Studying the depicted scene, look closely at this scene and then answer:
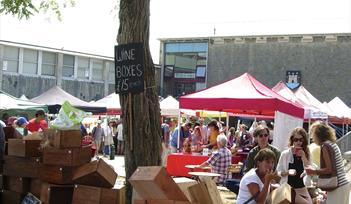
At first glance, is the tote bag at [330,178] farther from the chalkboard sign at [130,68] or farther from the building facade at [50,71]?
the building facade at [50,71]

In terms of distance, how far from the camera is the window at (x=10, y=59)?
34.1 meters

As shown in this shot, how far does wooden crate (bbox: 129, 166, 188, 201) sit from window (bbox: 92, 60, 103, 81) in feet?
122

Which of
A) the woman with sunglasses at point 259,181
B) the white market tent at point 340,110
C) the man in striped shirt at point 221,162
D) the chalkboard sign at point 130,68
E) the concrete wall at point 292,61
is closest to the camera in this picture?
the woman with sunglasses at point 259,181

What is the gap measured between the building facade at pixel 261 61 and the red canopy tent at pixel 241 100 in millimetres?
32732

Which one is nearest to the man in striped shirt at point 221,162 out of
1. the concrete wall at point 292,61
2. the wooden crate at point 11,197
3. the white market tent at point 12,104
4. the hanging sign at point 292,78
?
the wooden crate at point 11,197

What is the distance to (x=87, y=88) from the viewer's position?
4169 centimetres

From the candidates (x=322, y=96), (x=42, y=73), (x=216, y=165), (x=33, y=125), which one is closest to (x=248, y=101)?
(x=216, y=165)

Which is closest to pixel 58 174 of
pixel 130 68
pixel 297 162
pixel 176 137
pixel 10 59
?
pixel 130 68

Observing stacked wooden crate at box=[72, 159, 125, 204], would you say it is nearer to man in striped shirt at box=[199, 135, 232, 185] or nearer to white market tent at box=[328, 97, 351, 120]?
man in striped shirt at box=[199, 135, 232, 185]

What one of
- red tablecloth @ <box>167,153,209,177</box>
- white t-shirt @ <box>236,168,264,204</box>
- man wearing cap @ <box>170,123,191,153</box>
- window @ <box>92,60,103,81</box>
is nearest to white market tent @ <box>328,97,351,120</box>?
man wearing cap @ <box>170,123,191,153</box>

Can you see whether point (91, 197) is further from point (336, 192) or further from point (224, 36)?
point (224, 36)

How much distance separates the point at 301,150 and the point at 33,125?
7645mm

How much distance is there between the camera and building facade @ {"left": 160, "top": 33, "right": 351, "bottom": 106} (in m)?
44.8

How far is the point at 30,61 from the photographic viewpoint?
1422 inches
